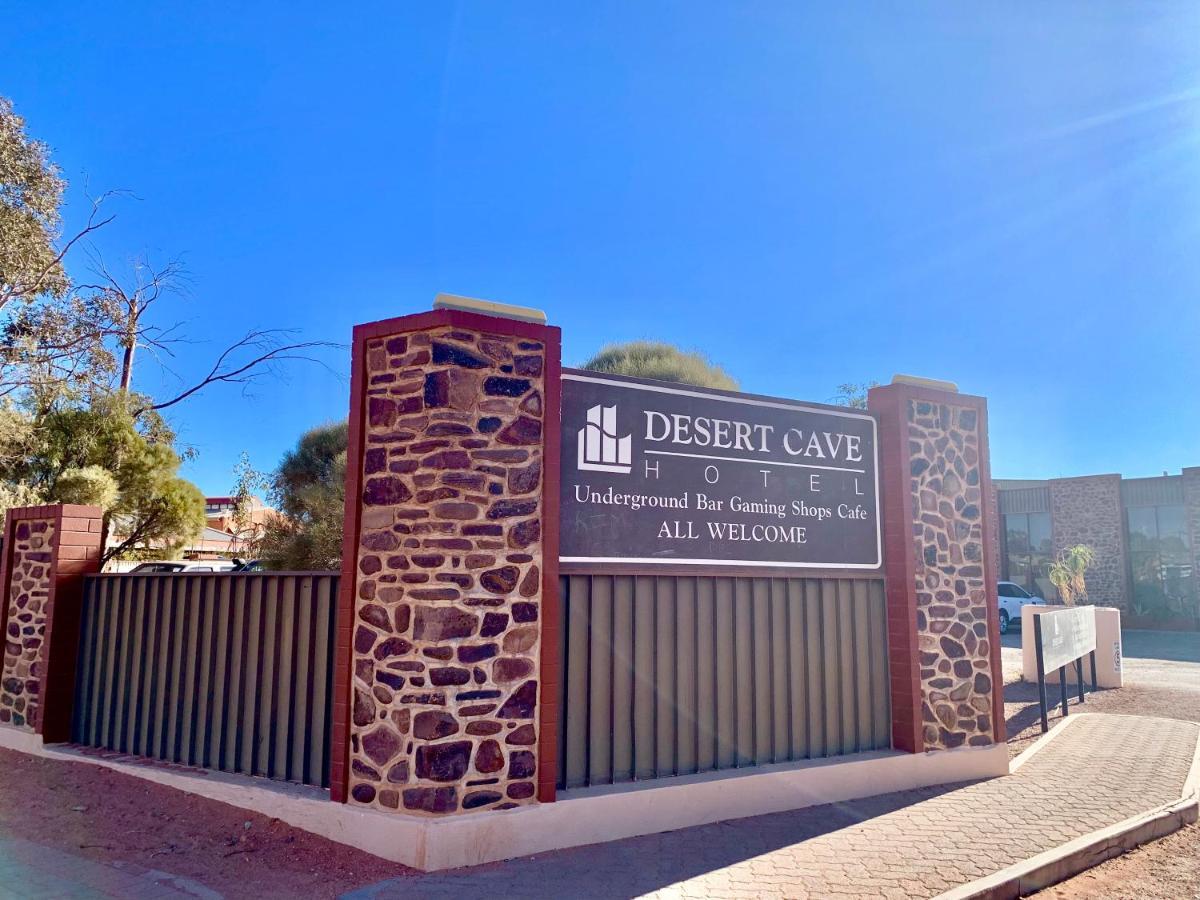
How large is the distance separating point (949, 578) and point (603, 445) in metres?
3.73

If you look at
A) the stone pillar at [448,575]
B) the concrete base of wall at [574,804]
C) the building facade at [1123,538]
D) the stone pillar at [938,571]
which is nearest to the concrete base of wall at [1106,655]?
the stone pillar at [938,571]

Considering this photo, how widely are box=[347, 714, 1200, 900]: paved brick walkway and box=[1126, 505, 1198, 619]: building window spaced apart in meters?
22.5

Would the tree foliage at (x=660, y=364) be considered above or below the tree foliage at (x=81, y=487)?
above

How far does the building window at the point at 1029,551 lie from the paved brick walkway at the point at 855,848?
79.5ft

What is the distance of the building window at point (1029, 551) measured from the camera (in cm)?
2967

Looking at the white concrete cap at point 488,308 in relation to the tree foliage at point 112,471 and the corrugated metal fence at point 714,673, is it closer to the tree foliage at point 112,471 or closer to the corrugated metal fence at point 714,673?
the corrugated metal fence at point 714,673

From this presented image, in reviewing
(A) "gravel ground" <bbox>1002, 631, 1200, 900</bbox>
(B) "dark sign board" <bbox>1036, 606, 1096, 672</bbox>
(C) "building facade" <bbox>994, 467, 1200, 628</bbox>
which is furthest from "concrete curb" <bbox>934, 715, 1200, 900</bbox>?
(C) "building facade" <bbox>994, 467, 1200, 628</bbox>

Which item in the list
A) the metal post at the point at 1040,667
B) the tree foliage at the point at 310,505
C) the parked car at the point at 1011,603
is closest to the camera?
the metal post at the point at 1040,667

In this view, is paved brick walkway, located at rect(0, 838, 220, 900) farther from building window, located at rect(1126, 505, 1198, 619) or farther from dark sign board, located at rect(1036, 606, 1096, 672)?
building window, located at rect(1126, 505, 1198, 619)

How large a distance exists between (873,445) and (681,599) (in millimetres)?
2573

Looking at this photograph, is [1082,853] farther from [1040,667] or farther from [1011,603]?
[1011,603]

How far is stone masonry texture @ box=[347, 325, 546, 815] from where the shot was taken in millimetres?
5293

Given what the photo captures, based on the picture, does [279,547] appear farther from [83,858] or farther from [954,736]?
[954,736]

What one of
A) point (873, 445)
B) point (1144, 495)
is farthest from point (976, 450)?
point (1144, 495)
